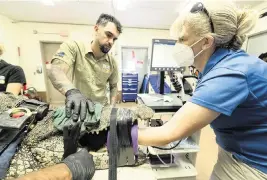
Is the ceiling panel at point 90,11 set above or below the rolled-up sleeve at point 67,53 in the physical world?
above

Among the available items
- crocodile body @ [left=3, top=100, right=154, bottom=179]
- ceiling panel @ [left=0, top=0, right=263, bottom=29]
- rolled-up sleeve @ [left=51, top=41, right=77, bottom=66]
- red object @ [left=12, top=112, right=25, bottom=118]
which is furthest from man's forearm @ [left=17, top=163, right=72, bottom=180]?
ceiling panel @ [left=0, top=0, right=263, bottom=29]

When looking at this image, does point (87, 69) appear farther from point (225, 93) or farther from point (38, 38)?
point (38, 38)

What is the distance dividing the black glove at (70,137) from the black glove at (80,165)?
0.03 meters

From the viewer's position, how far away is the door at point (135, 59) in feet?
16.8

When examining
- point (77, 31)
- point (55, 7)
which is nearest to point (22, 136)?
point (55, 7)

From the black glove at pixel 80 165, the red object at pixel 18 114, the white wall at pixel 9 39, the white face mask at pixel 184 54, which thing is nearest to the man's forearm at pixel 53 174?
the black glove at pixel 80 165

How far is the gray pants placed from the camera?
0.59 m

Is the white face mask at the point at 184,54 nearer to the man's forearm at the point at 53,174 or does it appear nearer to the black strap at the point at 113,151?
the black strap at the point at 113,151

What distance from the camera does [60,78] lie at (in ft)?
3.35

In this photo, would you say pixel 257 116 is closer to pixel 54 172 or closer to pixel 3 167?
pixel 54 172

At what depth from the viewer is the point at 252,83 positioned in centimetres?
49

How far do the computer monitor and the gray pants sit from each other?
2.74ft

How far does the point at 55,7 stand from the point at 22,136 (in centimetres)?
348

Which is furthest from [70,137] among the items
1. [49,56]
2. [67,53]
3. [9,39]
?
[49,56]
